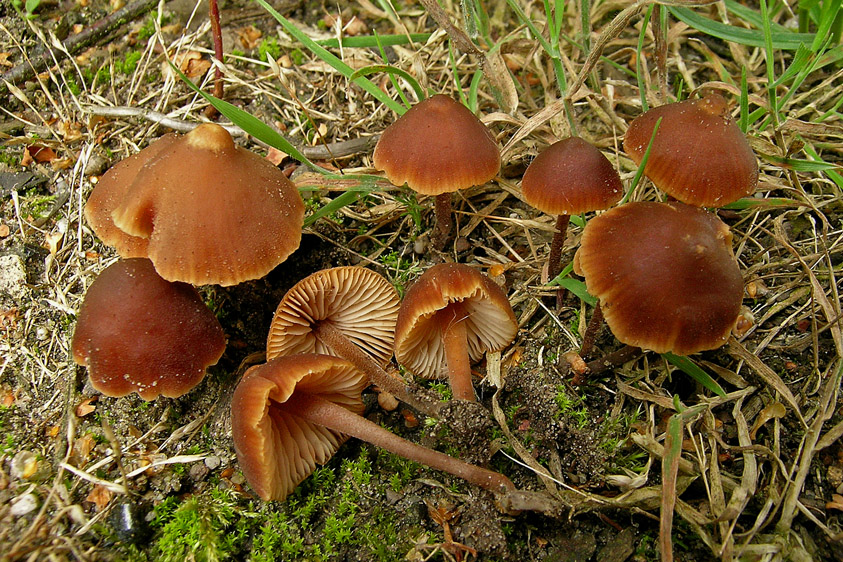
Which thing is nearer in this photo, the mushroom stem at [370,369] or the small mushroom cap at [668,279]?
the small mushroom cap at [668,279]

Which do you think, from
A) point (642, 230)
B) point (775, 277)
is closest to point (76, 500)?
A: point (642, 230)

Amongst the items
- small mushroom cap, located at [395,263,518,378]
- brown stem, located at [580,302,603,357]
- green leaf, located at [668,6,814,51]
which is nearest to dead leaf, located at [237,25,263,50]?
small mushroom cap, located at [395,263,518,378]

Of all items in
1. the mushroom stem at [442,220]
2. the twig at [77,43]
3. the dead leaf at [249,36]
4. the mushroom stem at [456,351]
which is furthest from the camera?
the dead leaf at [249,36]

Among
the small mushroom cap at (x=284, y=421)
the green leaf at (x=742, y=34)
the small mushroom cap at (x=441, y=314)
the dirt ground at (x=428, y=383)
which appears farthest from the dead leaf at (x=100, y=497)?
the green leaf at (x=742, y=34)

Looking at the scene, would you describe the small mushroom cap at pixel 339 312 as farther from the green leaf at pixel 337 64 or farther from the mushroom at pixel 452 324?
the green leaf at pixel 337 64

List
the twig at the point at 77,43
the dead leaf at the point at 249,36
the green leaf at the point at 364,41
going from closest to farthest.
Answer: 1. the green leaf at the point at 364,41
2. the twig at the point at 77,43
3. the dead leaf at the point at 249,36

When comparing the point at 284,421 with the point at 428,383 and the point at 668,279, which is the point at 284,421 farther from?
the point at 668,279

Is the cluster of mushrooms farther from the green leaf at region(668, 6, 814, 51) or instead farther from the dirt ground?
the green leaf at region(668, 6, 814, 51)
